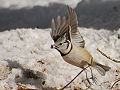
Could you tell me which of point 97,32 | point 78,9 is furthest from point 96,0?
point 97,32

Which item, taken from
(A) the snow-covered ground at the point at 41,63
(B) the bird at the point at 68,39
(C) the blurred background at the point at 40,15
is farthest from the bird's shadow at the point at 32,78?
(C) the blurred background at the point at 40,15

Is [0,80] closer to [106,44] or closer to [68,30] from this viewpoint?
[68,30]

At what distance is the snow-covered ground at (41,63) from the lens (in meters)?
2.88

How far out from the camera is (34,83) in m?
Answer: 2.85

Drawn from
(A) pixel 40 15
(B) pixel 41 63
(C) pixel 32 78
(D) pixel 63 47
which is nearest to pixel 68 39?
(D) pixel 63 47

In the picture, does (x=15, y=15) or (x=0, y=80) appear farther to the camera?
(x=15, y=15)

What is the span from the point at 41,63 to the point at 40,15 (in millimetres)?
1401

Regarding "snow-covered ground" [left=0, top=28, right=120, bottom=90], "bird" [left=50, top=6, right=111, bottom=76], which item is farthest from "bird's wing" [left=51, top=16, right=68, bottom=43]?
"snow-covered ground" [left=0, top=28, right=120, bottom=90]

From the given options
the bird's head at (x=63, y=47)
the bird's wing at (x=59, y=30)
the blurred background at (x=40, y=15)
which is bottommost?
the blurred background at (x=40, y=15)

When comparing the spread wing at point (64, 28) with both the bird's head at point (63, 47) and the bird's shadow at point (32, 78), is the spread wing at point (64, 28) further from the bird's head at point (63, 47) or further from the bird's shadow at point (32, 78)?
the bird's shadow at point (32, 78)

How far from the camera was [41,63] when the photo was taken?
10.4 ft

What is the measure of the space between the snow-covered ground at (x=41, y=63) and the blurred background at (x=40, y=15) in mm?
532

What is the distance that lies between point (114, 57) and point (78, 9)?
142cm

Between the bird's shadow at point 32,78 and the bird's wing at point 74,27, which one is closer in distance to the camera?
the bird's wing at point 74,27
